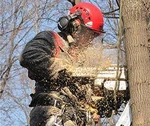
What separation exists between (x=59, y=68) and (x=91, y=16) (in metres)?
0.90

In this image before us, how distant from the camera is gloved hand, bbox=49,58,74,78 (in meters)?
4.41

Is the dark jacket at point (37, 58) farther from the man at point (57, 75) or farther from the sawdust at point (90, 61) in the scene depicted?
the sawdust at point (90, 61)

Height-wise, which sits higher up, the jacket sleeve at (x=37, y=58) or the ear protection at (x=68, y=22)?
the ear protection at (x=68, y=22)

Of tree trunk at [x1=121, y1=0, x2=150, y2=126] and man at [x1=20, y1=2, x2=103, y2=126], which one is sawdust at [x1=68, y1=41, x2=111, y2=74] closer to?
man at [x1=20, y1=2, x2=103, y2=126]

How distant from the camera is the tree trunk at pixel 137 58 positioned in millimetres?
3650

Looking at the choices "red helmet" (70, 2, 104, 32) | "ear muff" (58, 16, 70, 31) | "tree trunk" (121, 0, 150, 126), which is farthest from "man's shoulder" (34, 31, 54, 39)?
"tree trunk" (121, 0, 150, 126)

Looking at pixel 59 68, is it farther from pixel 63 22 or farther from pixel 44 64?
pixel 63 22

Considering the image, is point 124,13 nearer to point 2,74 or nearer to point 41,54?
point 41,54

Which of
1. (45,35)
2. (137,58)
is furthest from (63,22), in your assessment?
(137,58)

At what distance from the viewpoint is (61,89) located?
4.67 metres

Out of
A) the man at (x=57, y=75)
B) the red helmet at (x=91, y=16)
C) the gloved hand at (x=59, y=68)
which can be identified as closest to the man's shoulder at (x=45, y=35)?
the man at (x=57, y=75)

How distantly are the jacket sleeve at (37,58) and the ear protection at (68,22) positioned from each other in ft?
1.22

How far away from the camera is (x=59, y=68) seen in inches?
176

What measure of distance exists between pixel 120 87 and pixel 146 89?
13.5 inches
